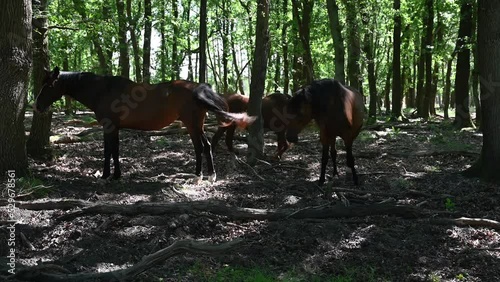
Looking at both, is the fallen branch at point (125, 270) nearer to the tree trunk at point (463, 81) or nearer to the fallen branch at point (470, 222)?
the fallen branch at point (470, 222)

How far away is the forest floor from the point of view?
15.1 feet

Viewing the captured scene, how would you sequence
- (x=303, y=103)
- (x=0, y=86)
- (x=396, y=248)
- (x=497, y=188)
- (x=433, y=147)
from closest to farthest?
(x=396, y=248) → (x=0, y=86) → (x=497, y=188) → (x=303, y=103) → (x=433, y=147)

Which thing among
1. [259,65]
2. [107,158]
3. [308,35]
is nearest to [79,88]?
[107,158]

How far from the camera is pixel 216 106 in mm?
8656

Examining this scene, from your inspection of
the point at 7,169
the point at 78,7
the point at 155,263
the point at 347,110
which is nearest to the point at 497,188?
the point at 347,110

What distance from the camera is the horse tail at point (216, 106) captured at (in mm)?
8555

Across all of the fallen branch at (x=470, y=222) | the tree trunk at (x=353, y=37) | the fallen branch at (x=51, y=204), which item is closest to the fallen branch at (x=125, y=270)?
the fallen branch at (x=51, y=204)

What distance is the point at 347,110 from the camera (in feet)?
27.2

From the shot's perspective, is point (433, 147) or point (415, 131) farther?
point (415, 131)

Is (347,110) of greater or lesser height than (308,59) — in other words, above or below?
below

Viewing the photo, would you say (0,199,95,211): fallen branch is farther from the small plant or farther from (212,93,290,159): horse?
(212,93,290,159): horse

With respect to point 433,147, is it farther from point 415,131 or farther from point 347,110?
point 347,110

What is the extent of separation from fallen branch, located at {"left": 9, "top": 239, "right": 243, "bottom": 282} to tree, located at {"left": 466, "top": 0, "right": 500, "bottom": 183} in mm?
5493

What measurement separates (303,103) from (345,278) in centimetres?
417
